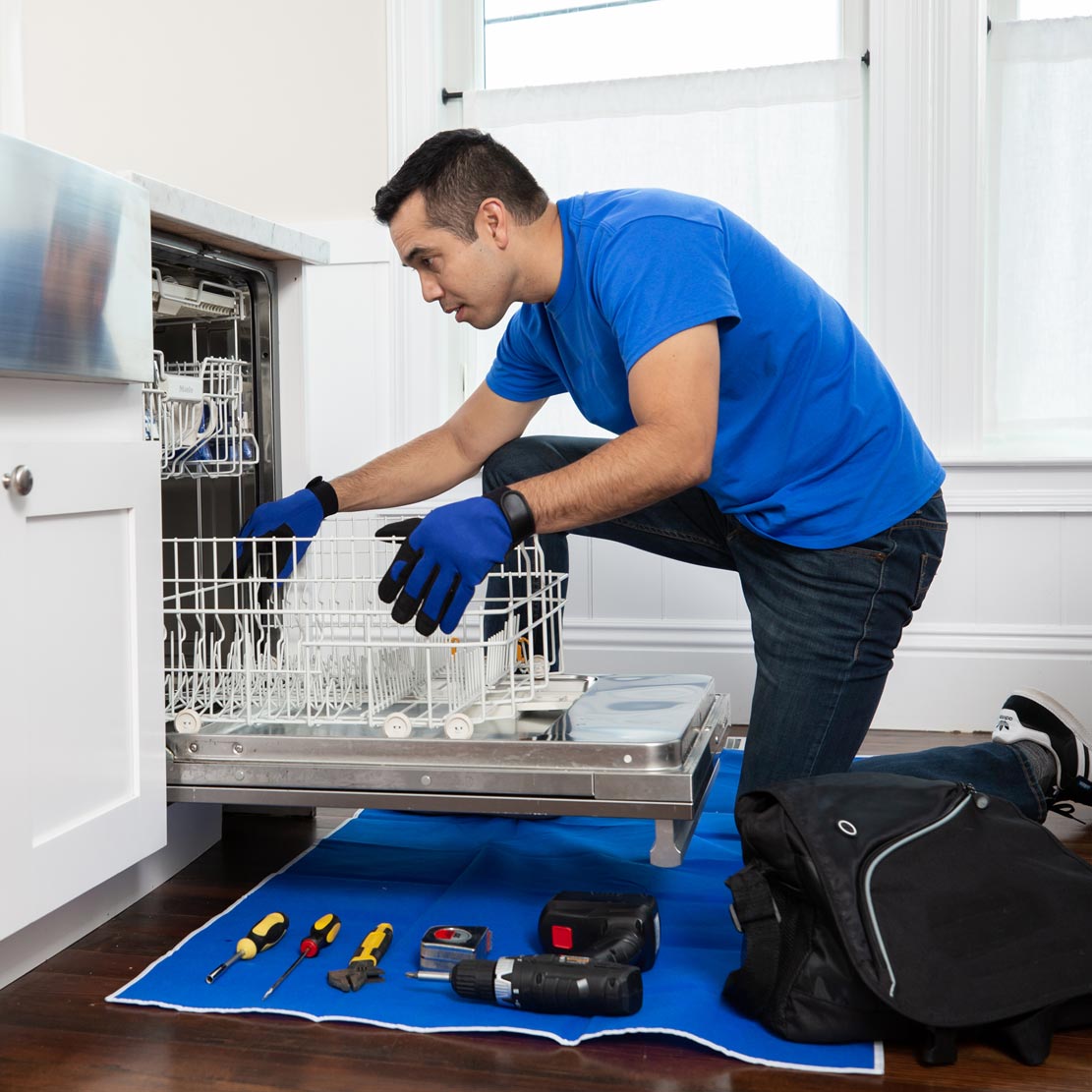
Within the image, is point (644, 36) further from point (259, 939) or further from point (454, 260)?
point (259, 939)

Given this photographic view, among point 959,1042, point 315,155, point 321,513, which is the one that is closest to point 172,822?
point 321,513

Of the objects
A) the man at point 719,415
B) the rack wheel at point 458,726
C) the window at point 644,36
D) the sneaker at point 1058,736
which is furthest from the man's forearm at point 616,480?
the window at point 644,36

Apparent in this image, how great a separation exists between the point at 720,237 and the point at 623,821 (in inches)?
37.8

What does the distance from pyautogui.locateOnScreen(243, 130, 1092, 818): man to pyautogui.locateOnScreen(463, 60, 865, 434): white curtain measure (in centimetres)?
110

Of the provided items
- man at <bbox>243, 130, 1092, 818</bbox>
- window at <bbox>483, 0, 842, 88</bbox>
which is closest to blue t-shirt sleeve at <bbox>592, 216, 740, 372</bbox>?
man at <bbox>243, 130, 1092, 818</bbox>

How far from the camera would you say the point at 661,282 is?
1455 mm

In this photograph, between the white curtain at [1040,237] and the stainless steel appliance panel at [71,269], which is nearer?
the stainless steel appliance panel at [71,269]

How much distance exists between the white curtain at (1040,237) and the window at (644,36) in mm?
416

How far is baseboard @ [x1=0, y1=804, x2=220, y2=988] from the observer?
1407 millimetres

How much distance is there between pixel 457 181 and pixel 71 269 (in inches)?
19.6

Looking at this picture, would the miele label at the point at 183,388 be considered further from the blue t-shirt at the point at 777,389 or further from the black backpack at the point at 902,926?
the black backpack at the point at 902,926

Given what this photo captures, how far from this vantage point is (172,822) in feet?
5.86

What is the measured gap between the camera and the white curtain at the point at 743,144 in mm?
2711

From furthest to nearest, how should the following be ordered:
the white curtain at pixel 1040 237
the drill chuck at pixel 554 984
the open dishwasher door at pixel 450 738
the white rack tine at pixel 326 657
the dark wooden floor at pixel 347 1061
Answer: the white curtain at pixel 1040 237 → the white rack tine at pixel 326 657 → the open dishwasher door at pixel 450 738 → the drill chuck at pixel 554 984 → the dark wooden floor at pixel 347 1061
